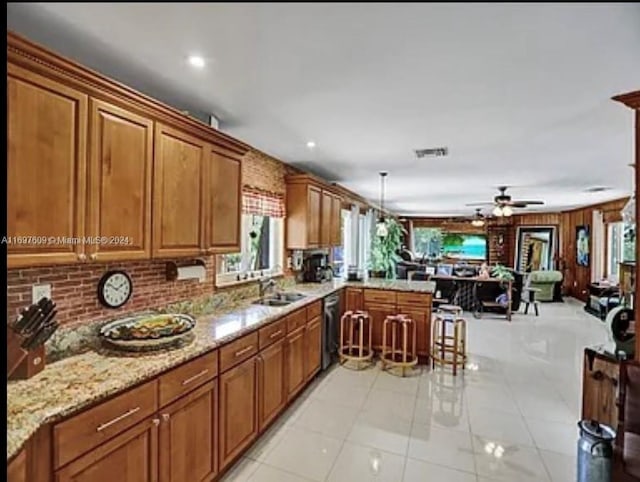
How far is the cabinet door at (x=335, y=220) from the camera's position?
18.1 ft

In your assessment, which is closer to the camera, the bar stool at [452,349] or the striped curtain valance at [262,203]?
the striped curtain valance at [262,203]

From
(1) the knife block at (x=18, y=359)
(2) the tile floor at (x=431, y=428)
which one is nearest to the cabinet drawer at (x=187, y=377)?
(1) the knife block at (x=18, y=359)

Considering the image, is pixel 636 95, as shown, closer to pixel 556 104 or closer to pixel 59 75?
pixel 556 104

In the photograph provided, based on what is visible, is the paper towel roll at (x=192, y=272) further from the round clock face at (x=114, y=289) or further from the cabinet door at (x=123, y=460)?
the cabinet door at (x=123, y=460)

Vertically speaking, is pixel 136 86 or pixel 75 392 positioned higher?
pixel 136 86

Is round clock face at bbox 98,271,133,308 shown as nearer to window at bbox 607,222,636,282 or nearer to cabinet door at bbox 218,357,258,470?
cabinet door at bbox 218,357,258,470

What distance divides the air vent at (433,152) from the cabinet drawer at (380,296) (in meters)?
1.75

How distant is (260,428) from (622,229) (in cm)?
874

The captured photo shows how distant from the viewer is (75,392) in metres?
1.50

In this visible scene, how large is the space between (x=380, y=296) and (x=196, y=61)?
363 centimetres

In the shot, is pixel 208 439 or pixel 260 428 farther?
pixel 260 428

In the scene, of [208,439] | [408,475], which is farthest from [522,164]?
[208,439]

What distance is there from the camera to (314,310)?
3.97 m

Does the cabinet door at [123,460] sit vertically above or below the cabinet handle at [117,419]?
below
